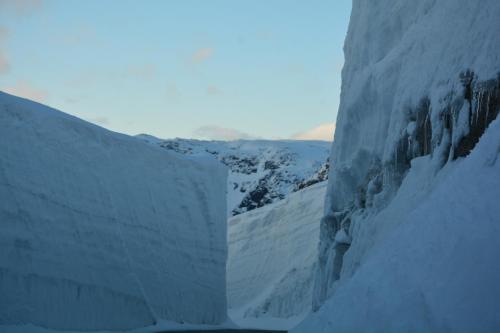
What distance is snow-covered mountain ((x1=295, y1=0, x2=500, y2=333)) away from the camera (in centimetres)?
592

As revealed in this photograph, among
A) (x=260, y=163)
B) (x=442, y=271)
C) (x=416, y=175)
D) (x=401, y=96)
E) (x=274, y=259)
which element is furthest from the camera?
(x=260, y=163)

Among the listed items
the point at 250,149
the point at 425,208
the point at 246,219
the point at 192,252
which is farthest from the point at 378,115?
the point at 250,149

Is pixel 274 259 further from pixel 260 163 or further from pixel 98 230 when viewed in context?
pixel 260 163

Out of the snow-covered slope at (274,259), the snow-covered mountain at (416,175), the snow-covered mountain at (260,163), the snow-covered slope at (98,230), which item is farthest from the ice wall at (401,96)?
the snow-covered mountain at (260,163)

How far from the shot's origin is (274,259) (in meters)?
35.1

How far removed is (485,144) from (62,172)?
46.2ft

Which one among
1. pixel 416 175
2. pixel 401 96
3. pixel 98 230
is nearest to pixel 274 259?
pixel 98 230

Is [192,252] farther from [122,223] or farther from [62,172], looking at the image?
[62,172]

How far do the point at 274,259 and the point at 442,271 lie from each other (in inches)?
1154

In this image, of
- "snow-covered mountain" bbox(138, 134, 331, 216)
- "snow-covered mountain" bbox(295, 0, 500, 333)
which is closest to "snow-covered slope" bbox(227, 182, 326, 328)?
"snow-covered mountain" bbox(295, 0, 500, 333)

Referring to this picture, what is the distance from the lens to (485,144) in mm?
7051

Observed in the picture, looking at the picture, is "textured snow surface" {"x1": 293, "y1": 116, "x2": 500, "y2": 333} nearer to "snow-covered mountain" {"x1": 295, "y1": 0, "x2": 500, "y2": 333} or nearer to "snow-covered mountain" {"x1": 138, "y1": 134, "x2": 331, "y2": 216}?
"snow-covered mountain" {"x1": 295, "y1": 0, "x2": 500, "y2": 333}

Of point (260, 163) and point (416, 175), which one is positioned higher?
point (260, 163)

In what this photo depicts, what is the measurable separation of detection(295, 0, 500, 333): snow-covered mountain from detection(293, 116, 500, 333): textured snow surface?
14 mm
